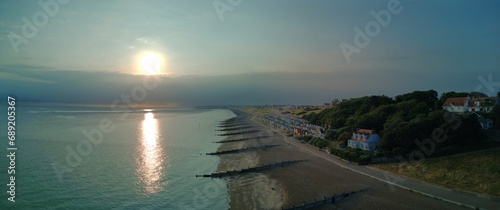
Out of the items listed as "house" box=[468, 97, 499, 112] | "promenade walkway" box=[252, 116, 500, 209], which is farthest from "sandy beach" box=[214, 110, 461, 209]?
"house" box=[468, 97, 499, 112]

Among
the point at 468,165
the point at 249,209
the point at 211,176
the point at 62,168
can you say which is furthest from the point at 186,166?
the point at 468,165

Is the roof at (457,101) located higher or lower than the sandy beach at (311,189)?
higher

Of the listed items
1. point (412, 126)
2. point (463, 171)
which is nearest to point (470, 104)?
point (412, 126)

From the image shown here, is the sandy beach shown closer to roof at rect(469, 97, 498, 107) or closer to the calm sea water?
the calm sea water

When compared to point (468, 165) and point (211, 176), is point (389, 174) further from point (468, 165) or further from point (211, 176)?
point (211, 176)

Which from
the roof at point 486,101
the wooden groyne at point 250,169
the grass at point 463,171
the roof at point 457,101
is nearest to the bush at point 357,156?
the grass at point 463,171

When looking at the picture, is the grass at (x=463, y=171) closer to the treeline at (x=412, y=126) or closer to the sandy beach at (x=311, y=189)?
the treeline at (x=412, y=126)
